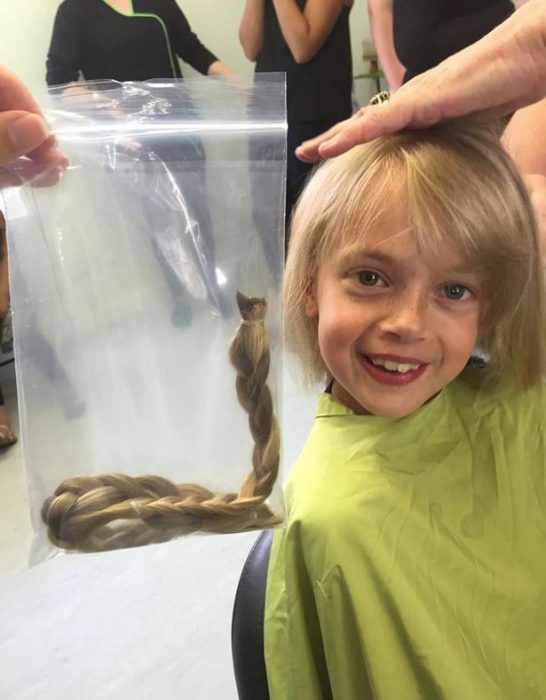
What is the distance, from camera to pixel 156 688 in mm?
1459

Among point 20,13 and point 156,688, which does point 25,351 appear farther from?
point 20,13

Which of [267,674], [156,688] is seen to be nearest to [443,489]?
[267,674]

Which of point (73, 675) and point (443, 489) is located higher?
point (443, 489)

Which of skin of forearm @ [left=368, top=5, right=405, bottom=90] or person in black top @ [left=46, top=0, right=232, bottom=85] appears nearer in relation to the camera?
skin of forearm @ [left=368, top=5, right=405, bottom=90]

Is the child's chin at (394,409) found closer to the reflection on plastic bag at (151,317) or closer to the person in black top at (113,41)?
the reflection on plastic bag at (151,317)

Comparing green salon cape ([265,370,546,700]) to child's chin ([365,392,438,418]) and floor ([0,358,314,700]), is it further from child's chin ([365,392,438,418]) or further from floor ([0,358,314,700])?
floor ([0,358,314,700])

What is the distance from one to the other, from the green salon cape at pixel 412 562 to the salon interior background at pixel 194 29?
193cm

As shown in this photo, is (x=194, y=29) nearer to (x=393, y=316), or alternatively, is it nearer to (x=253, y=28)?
(x=253, y=28)

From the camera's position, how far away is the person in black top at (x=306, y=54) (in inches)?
77.9

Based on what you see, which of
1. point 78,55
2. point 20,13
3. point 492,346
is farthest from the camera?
point 20,13

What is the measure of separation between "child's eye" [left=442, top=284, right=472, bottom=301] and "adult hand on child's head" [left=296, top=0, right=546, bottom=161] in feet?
0.60

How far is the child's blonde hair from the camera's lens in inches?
30.4

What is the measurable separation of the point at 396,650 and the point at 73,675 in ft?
3.25

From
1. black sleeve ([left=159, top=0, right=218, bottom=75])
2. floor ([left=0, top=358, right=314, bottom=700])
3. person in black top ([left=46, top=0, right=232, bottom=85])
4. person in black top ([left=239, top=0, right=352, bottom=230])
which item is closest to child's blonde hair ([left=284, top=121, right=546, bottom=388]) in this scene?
floor ([left=0, top=358, right=314, bottom=700])
